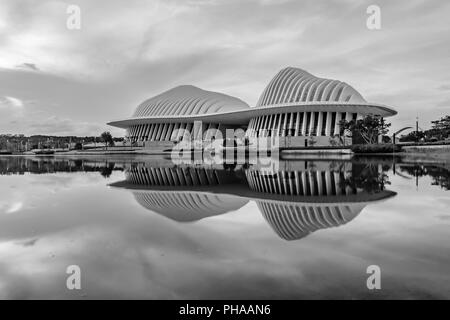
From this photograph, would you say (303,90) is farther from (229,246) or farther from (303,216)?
(229,246)

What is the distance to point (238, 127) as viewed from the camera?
8475 cm

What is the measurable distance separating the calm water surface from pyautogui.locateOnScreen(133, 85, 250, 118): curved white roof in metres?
63.2

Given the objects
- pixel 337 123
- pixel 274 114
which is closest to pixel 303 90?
pixel 274 114

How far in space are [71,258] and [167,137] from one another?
241ft

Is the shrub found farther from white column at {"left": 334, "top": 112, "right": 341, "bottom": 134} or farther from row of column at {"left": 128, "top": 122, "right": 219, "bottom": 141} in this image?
row of column at {"left": 128, "top": 122, "right": 219, "bottom": 141}

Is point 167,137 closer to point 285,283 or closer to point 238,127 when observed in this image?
point 238,127

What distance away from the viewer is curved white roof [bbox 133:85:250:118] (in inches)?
2938

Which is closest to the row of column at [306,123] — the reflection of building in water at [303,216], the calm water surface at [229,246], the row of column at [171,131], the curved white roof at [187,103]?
the curved white roof at [187,103]

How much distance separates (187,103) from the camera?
77.7 meters

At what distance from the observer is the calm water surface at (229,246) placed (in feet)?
11.8

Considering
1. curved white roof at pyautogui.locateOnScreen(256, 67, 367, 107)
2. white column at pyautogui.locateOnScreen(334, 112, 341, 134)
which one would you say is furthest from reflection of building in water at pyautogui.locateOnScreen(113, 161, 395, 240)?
curved white roof at pyautogui.locateOnScreen(256, 67, 367, 107)

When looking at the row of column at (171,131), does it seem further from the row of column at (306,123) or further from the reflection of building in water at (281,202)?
the reflection of building in water at (281,202)

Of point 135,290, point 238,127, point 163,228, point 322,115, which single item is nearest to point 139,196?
point 163,228

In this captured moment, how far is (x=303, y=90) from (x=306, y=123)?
5.34m
